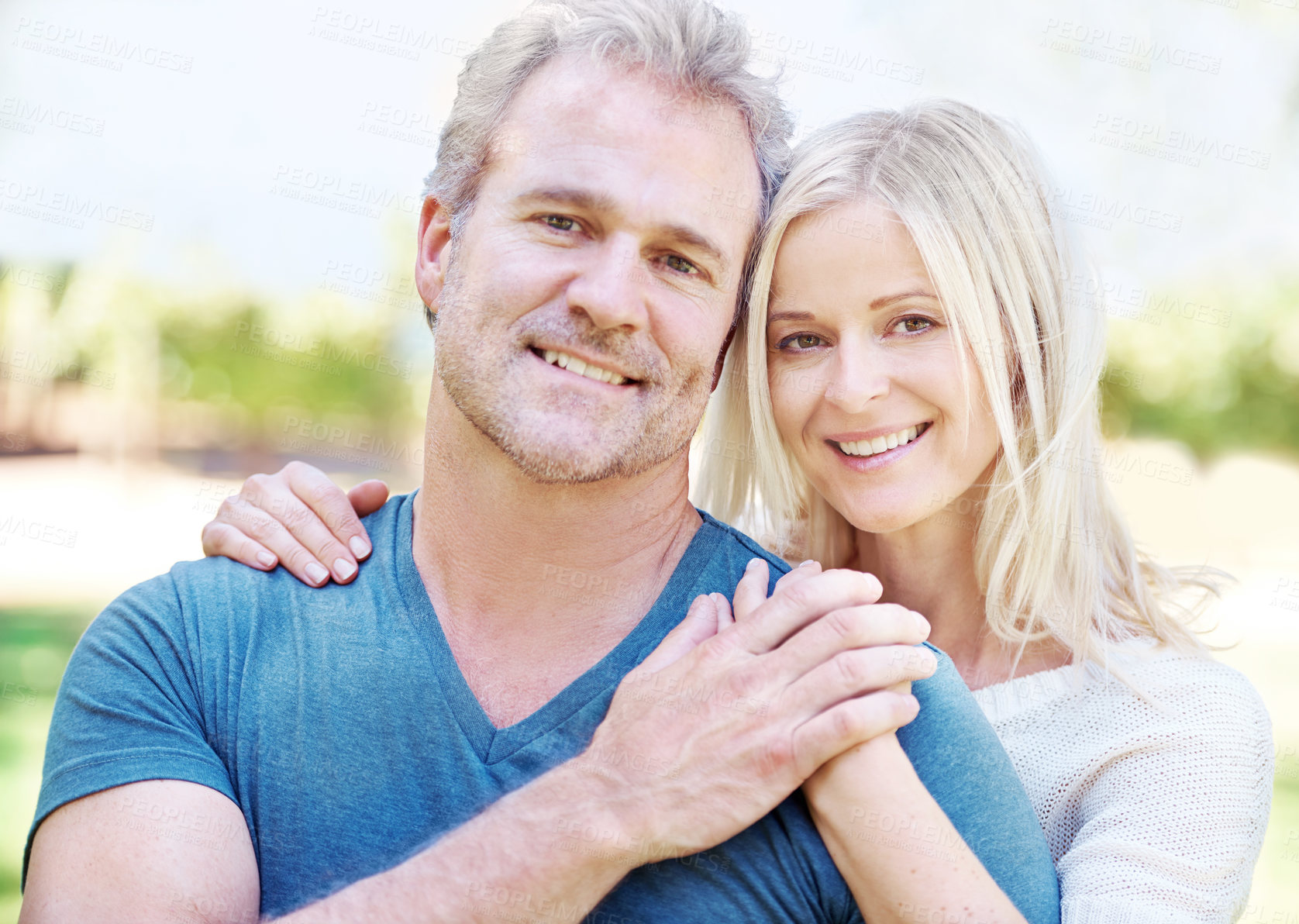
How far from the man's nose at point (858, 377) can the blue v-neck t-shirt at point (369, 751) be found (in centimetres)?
66

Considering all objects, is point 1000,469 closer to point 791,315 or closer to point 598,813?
point 791,315

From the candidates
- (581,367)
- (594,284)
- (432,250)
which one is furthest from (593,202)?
(432,250)

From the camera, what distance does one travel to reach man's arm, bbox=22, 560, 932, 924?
163cm

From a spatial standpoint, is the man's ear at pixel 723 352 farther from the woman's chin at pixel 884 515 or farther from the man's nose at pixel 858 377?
the woman's chin at pixel 884 515

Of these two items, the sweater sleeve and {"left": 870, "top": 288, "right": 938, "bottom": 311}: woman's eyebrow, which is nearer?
the sweater sleeve

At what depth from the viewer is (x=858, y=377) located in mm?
2361

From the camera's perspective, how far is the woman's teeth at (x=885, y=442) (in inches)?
98.9

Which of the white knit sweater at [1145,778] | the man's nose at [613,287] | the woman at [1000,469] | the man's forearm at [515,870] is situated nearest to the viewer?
the man's forearm at [515,870]

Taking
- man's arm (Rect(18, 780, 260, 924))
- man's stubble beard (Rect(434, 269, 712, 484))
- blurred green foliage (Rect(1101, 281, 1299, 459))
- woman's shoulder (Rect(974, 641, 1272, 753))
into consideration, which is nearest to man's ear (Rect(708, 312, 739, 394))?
man's stubble beard (Rect(434, 269, 712, 484))

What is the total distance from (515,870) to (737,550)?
797 mm

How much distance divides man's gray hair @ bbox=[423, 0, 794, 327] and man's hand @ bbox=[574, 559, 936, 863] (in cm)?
100

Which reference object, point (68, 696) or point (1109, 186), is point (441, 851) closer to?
point (68, 696)

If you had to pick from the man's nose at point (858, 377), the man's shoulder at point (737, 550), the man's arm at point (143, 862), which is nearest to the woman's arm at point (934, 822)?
the man's shoulder at point (737, 550)

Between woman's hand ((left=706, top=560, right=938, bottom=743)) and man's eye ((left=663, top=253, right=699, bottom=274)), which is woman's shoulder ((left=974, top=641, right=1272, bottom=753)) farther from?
man's eye ((left=663, top=253, right=699, bottom=274))
